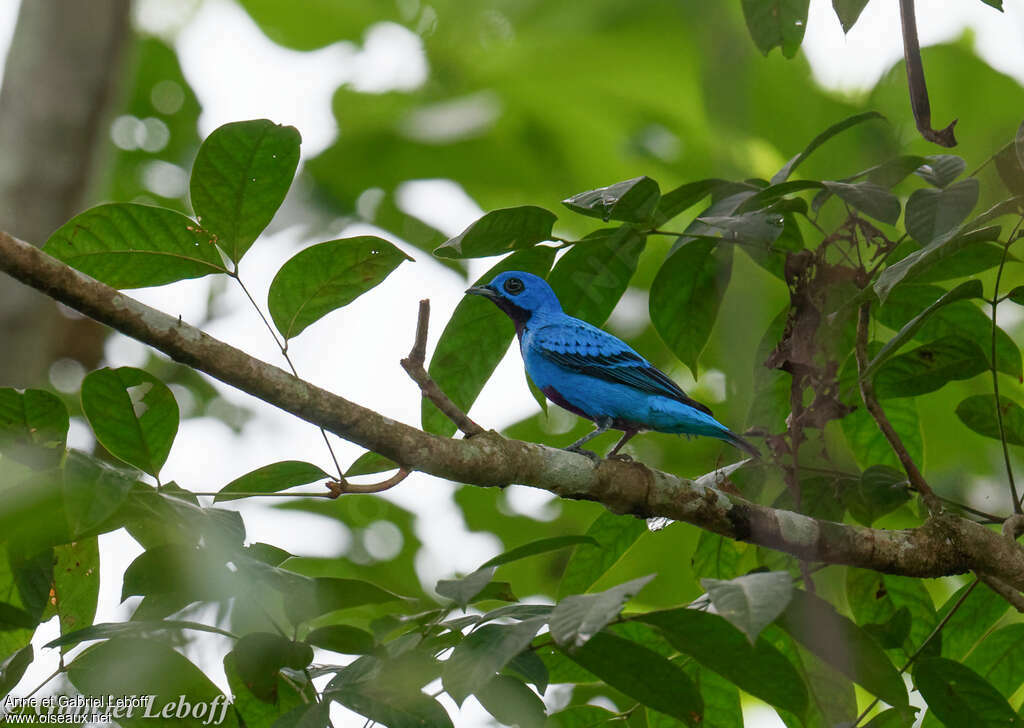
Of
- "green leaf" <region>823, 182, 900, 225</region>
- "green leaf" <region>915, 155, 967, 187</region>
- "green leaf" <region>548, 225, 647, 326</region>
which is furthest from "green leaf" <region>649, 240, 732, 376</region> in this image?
"green leaf" <region>915, 155, 967, 187</region>

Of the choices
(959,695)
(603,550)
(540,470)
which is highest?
(540,470)

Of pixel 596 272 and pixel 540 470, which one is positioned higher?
pixel 596 272

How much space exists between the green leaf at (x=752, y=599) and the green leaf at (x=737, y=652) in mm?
259

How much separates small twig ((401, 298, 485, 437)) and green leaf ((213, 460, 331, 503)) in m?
0.40

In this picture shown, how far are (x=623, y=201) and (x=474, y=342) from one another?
70 cm

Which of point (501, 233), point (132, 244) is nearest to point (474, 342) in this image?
point (501, 233)

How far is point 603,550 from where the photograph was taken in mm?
3291

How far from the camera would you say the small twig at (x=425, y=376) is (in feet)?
9.30

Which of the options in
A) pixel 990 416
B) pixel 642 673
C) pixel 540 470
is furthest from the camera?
pixel 990 416

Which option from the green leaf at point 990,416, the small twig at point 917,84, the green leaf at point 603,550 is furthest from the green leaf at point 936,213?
the green leaf at point 603,550

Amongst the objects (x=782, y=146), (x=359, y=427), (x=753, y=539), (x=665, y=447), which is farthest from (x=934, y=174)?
(x=665, y=447)

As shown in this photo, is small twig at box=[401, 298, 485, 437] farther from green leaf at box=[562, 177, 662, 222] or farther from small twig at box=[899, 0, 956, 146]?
small twig at box=[899, 0, 956, 146]

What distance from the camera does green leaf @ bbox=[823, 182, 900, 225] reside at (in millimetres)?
2756

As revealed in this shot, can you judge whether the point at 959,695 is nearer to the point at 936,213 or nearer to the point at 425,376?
the point at 936,213
